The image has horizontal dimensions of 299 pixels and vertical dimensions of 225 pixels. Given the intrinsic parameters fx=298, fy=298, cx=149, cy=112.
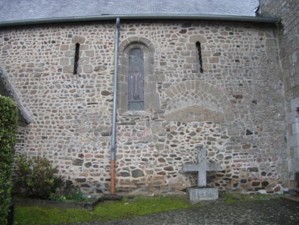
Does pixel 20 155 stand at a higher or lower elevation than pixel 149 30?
lower

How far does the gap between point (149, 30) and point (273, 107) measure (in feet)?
13.3

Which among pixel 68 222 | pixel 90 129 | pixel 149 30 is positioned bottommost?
pixel 68 222

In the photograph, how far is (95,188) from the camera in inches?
300

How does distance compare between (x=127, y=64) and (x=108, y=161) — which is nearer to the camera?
(x=108, y=161)

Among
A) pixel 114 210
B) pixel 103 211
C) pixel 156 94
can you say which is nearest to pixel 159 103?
pixel 156 94

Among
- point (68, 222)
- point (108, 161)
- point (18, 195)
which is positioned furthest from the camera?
point (108, 161)

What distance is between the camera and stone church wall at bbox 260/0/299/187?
764 cm

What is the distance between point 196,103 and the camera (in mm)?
8039

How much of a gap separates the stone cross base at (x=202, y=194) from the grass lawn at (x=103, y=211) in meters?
0.21

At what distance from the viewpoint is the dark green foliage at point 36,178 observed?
7016mm

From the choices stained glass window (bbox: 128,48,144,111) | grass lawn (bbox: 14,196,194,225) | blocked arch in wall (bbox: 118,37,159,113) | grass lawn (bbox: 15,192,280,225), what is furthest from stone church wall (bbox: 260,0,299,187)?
stained glass window (bbox: 128,48,144,111)

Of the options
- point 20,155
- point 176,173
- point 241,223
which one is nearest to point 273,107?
point 176,173

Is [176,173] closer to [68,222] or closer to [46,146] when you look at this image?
[68,222]

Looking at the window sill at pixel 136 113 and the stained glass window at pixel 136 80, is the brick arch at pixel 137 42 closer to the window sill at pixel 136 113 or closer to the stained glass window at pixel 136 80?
the stained glass window at pixel 136 80
